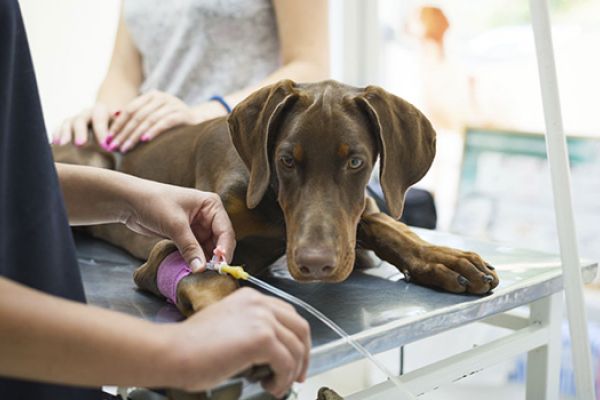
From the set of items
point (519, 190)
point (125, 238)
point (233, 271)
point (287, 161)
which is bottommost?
point (519, 190)

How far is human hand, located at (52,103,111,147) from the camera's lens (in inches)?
58.7

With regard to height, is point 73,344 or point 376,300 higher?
point 73,344

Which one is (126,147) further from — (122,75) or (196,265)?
(196,265)

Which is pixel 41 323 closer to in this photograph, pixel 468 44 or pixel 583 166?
pixel 583 166

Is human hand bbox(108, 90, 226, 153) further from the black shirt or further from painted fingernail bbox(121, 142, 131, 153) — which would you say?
the black shirt

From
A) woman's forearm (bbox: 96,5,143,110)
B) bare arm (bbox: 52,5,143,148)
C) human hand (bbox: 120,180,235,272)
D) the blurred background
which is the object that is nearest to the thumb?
human hand (bbox: 120,180,235,272)

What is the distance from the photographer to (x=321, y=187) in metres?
0.93

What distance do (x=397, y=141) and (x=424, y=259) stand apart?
17cm

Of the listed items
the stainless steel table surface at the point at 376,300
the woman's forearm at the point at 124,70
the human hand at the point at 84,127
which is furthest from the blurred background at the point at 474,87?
the stainless steel table surface at the point at 376,300

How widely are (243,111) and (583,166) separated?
4.75 ft

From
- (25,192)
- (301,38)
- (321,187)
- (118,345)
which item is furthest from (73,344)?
(301,38)

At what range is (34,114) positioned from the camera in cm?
69

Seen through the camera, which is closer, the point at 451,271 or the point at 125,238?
the point at 451,271

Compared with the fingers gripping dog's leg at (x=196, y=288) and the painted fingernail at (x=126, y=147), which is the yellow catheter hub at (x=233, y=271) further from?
the painted fingernail at (x=126, y=147)
